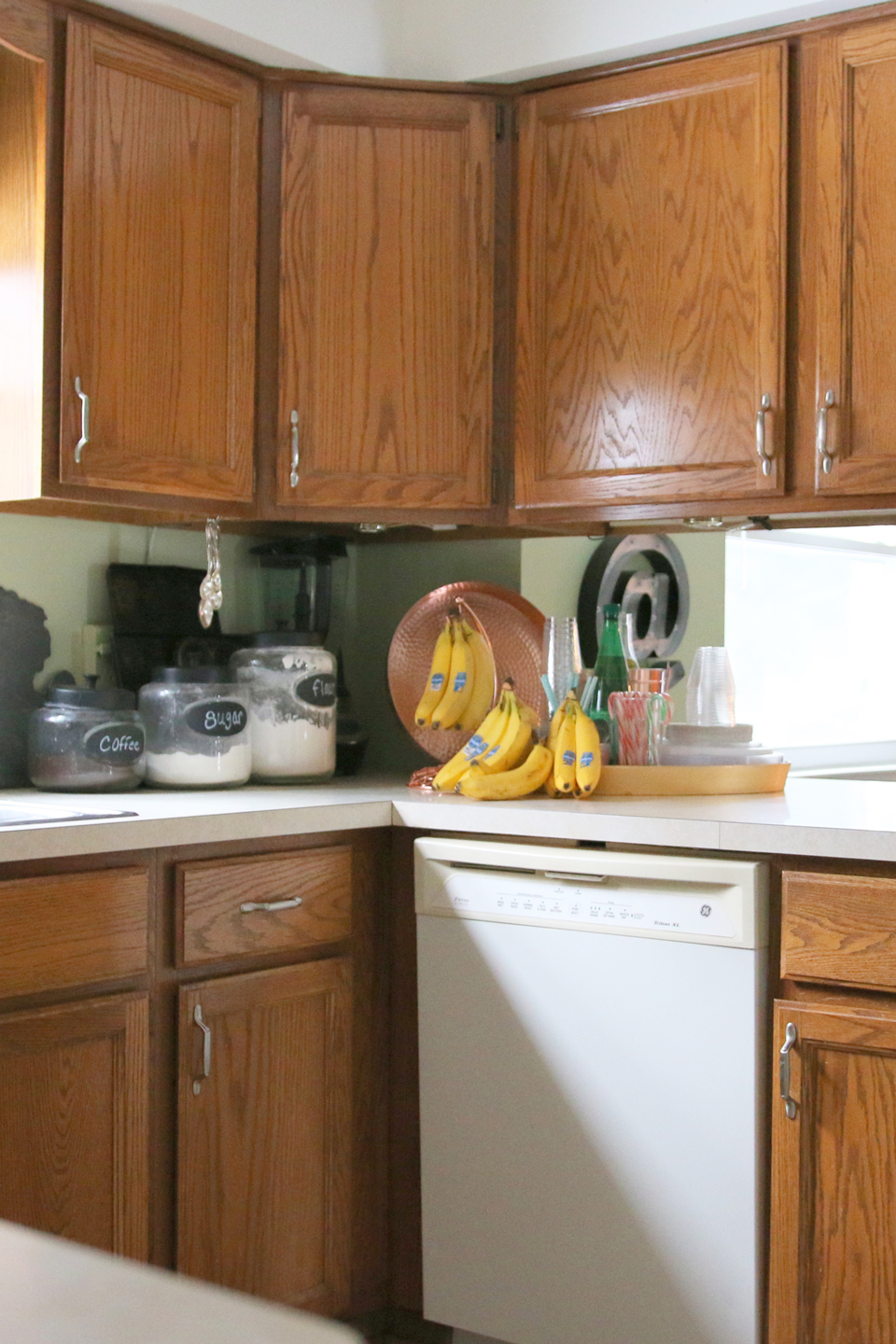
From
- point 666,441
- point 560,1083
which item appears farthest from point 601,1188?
point 666,441

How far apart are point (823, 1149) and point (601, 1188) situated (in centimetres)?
33

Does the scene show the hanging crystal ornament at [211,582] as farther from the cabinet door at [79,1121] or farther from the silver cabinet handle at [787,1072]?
the silver cabinet handle at [787,1072]

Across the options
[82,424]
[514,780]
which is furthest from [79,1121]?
[82,424]

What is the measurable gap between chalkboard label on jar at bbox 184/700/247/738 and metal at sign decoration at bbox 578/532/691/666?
79 cm

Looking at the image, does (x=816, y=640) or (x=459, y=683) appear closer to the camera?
(x=459, y=683)

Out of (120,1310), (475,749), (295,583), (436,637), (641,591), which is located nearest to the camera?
(120,1310)

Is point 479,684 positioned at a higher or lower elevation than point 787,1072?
higher

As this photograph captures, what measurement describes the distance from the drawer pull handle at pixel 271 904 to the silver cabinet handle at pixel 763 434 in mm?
993

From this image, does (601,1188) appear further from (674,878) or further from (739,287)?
(739,287)

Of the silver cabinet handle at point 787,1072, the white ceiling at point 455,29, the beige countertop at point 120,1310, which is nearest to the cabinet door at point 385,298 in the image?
the white ceiling at point 455,29

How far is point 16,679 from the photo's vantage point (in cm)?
241

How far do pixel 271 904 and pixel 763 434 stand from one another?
41.6 inches

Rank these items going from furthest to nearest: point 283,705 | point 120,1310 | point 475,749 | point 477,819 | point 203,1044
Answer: point 283,705, point 475,749, point 477,819, point 203,1044, point 120,1310

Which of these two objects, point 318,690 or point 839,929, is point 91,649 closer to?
point 318,690
